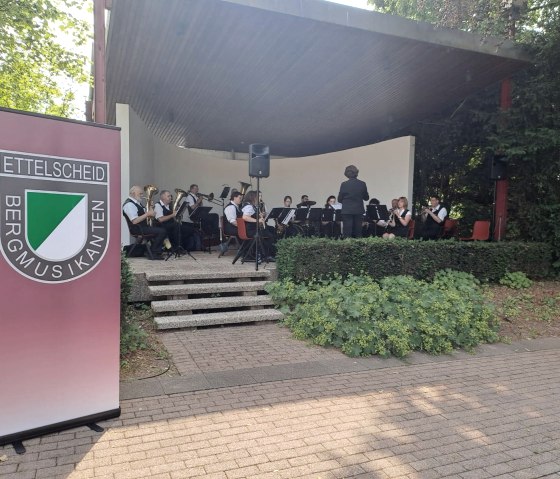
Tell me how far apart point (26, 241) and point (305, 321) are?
3559 mm

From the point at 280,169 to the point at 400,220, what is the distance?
7.34 m

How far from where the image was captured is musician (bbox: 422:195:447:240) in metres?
10.8

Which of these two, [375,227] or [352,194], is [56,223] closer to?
[352,194]

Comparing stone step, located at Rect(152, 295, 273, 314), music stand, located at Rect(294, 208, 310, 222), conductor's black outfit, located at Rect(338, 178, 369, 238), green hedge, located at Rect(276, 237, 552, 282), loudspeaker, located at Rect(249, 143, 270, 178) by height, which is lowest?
stone step, located at Rect(152, 295, 273, 314)

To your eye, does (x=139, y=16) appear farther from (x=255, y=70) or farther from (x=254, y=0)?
(x=255, y=70)

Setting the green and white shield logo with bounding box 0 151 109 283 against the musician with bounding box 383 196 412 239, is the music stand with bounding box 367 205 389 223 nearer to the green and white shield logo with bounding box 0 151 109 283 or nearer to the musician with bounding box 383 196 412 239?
the musician with bounding box 383 196 412 239

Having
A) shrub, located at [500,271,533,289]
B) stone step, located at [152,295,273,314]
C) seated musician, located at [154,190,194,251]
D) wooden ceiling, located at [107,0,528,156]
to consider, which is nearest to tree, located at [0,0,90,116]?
wooden ceiling, located at [107,0,528,156]

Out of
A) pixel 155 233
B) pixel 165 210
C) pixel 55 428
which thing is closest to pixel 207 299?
pixel 155 233

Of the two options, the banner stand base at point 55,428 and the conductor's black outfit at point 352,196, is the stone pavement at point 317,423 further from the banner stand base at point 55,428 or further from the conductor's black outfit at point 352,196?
the conductor's black outfit at point 352,196

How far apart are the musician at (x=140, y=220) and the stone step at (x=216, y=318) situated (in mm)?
2825

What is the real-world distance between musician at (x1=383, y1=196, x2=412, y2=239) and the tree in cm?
1005

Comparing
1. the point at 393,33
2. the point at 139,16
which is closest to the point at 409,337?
the point at 393,33

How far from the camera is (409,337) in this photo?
17.1 feet

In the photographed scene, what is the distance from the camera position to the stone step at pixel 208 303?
584 centimetres
